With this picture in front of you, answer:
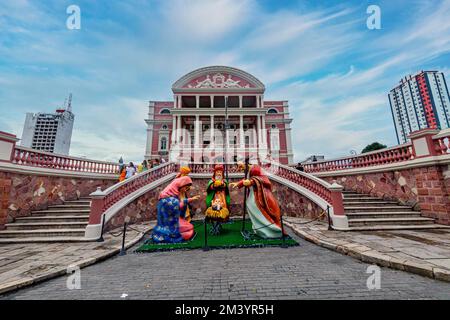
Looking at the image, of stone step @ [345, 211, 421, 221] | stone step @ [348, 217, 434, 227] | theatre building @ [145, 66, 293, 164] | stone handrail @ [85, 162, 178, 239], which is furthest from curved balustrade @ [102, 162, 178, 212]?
theatre building @ [145, 66, 293, 164]

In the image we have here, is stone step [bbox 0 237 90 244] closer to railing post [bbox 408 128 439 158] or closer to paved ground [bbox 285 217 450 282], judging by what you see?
paved ground [bbox 285 217 450 282]

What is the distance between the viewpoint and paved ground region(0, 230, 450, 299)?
240 centimetres

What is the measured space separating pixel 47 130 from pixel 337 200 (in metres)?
86.8

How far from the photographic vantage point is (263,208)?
207 inches

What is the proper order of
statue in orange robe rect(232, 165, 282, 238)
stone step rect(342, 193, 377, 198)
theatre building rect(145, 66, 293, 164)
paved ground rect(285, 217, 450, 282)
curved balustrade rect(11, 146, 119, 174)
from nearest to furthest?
1. paved ground rect(285, 217, 450, 282)
2. statue in orange robe rect(232, 165, 282, 238)
3. curved balustrade rect(11, 146, 119, 174)
4. stone step rect(342, 193, 377, 198)
5. theatre building rect(145, 66, 293, 164)

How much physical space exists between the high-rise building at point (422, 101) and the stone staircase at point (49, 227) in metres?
62.1

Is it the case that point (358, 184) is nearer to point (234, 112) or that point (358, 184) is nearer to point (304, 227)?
point (304, 227)

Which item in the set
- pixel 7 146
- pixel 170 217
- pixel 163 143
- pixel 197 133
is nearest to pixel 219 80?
pixel 197 133

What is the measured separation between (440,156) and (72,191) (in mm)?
14546

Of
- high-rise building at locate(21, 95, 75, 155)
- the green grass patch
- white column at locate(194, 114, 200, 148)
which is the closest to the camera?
the green grass patch

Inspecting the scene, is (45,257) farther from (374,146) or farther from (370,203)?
(374,146)

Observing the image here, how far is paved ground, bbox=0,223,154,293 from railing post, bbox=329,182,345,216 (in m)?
6.52

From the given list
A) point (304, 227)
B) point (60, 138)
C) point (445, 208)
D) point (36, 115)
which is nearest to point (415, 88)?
point (445, 208)

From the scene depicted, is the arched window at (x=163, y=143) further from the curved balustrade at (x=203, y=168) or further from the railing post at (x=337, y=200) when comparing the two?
the railing post at (x=337, y=200)
